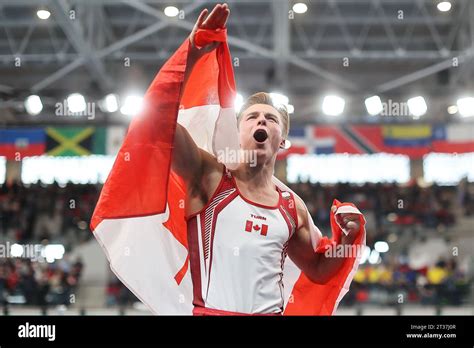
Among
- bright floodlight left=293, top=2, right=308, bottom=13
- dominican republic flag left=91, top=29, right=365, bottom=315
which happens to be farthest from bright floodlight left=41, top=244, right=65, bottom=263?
dominican republic flag left=91, top=29, right=365, bottom=315

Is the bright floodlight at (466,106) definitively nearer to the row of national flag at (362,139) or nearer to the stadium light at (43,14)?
the row of national flag at (362,139)

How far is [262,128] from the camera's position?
8.86 feet

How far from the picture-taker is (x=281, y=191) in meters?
2.83

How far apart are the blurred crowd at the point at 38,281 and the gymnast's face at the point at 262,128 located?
606 cm

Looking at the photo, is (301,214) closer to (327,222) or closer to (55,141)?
(327,222)

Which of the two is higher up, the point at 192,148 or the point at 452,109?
the point at 452,109

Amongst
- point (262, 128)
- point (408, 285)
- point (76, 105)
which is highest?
point (76, 105)

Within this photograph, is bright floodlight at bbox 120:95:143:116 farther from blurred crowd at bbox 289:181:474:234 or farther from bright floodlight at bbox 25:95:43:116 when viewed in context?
blurred crowd at bbox 289:181:474:234

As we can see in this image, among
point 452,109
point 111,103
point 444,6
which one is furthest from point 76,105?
point 452,109

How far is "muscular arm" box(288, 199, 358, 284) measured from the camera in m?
2.85

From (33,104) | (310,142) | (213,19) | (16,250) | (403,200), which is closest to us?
(213,19)

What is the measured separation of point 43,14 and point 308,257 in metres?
8.33

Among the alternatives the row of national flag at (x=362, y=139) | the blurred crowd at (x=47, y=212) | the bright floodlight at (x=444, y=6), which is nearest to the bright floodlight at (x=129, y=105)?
the blurred crowd at (x=47, y=212)
